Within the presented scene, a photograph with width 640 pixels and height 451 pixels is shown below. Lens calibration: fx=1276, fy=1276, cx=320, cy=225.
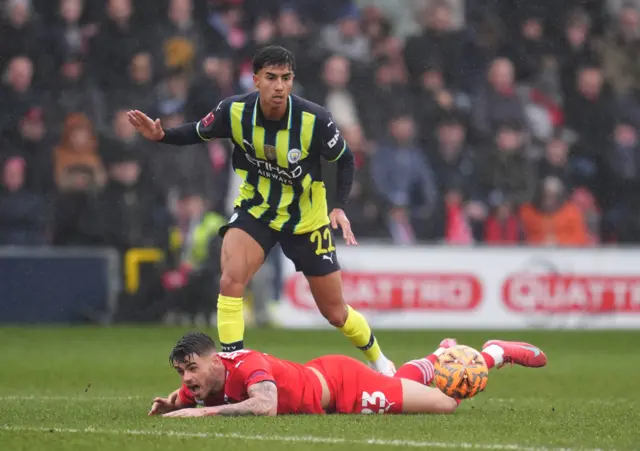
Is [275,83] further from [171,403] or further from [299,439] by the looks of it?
[299,439]

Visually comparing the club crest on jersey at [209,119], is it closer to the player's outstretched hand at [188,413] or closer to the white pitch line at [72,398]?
the white pitch line at [72,398]

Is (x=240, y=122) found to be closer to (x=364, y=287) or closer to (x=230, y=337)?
(x=230, y=337)

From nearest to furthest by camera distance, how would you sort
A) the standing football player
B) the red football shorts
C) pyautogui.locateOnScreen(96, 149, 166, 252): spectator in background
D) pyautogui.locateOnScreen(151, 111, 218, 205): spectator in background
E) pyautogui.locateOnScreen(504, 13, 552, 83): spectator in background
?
the red football shorts → the standing football player → pyautogui.locateOnScreen(96, 149, 166, 252): spectator in background → pyautogui.locateOnScreen(151, 111, 218, 205): spectator in background → pyautogui.locateOnScreen(504, 13, 552, 83): spectator in background

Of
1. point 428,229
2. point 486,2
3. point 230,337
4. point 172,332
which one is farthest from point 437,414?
point 486,2

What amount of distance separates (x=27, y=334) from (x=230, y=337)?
25.8 feet

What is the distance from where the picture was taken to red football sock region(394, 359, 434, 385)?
25.6 ft

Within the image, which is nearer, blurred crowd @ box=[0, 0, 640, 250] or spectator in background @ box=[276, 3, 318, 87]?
blurred crowd @ box=[0, 0, 640, 250]

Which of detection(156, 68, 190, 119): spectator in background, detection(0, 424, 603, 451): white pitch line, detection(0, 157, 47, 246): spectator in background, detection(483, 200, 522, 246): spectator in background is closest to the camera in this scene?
detection(0, 424, 603, 451): white pitch line

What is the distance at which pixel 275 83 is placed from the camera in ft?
26.5

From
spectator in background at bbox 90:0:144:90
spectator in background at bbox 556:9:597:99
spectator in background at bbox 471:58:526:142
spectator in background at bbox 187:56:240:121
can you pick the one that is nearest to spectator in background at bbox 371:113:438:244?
spectator in background at bbox 471:58:526:142

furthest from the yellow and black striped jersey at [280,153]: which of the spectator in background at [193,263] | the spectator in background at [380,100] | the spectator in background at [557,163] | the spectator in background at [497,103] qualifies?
the spectator in background at [497,103]

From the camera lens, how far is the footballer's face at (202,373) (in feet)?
22.8

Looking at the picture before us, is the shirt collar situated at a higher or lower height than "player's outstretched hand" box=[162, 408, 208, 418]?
higher

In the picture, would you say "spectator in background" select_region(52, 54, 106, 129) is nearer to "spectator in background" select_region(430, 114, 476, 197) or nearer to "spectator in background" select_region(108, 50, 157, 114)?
"spectator in background" select_region(108, 50, 157, 114)
